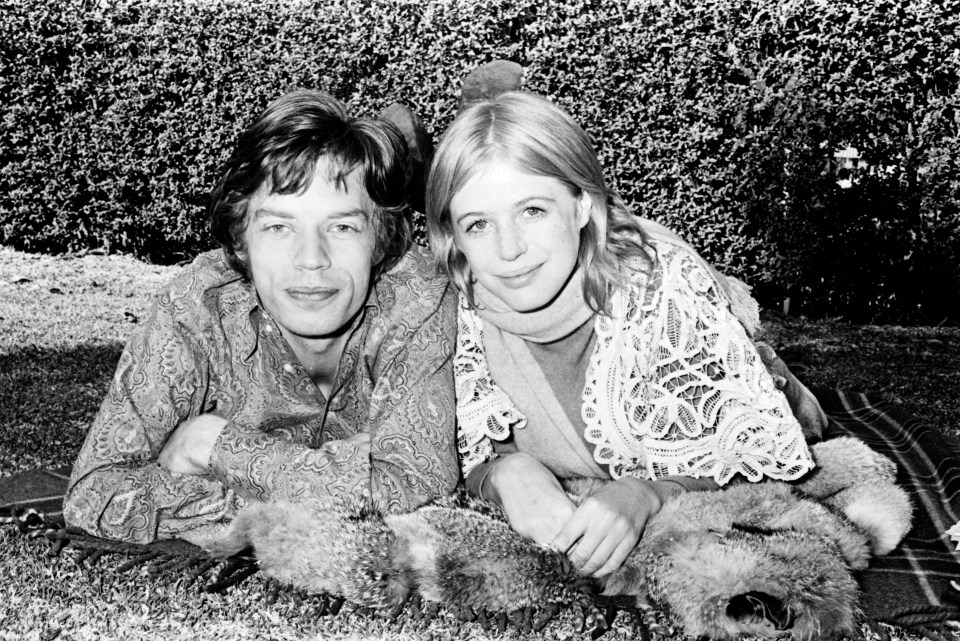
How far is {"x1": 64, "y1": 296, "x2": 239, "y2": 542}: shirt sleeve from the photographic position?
8.87ft

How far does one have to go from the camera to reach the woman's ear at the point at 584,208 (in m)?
2.88

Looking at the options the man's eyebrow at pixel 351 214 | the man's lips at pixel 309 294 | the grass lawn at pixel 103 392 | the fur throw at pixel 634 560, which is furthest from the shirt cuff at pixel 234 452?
the man's eyebrow at pixel 351 214

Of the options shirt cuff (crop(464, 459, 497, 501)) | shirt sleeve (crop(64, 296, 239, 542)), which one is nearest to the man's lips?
shirt sleeve (crop(64, 296, 239, 542))

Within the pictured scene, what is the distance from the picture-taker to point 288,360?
2998 mm

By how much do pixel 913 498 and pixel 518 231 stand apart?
5.57 ft

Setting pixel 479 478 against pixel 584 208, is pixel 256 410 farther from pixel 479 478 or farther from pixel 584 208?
pixel 584 208

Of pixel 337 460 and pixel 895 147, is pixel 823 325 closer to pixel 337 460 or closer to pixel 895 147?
pixel 895 147

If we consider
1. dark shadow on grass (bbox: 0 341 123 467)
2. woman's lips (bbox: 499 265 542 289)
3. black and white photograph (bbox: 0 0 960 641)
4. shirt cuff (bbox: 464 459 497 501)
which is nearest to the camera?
black and white photograph (bbox: 0 0 960 641)

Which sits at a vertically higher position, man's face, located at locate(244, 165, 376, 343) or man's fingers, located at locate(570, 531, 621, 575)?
man's face, located at locate(244, 165, 376, 343)

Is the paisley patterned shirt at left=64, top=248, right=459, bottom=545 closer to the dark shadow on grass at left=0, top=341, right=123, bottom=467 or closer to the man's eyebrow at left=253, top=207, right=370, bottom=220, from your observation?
the man's eyebrow at left=253, top=207, right=370, bottom=220

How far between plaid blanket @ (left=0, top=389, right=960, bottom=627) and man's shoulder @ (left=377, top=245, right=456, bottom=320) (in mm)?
1251

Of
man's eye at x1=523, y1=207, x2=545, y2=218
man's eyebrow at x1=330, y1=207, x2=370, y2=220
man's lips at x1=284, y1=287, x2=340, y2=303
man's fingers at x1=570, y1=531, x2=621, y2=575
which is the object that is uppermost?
man's eye at x1=523, y1=207, x2=545, y2=218

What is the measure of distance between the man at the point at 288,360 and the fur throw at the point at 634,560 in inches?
5.5

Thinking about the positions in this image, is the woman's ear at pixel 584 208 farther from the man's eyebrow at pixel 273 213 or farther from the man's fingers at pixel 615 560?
the man's fingers at pixel 615 560
